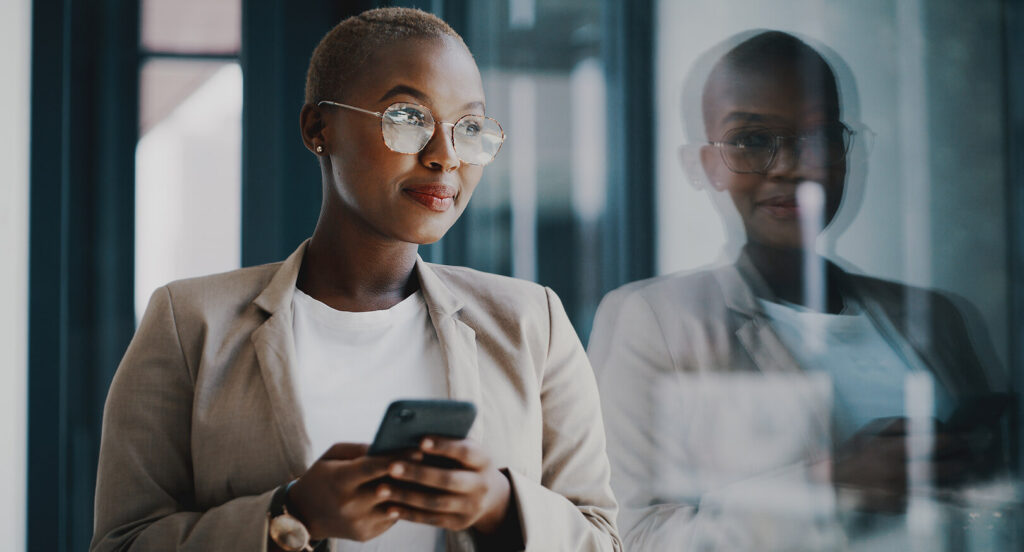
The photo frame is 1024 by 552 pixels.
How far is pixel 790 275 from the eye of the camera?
135cm

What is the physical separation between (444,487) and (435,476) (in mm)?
19

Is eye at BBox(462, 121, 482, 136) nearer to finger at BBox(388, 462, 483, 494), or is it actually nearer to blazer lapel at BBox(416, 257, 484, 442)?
blazer lapel at BBox(416, 257, 484, 442)

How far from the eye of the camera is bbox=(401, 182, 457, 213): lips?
129cm

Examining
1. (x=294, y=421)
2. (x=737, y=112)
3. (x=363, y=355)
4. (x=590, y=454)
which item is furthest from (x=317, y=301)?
(x=737, y=112)

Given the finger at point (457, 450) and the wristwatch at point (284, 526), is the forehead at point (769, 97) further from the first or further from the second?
the wristwatch at point (284, 526)

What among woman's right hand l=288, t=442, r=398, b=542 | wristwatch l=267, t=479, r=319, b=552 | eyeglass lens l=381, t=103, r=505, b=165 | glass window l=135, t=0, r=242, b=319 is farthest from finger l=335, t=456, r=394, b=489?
glass window l=135, t=0, r=242, b=319

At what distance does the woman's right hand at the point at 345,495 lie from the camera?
1.06m

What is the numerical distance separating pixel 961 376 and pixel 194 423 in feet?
3.58

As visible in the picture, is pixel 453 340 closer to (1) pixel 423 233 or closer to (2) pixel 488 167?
(1) pixel 423 233

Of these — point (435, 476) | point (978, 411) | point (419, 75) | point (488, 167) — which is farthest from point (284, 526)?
point (488, 167)

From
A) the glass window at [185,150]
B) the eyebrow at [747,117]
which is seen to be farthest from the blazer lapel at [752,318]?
the glass window at [185,150]

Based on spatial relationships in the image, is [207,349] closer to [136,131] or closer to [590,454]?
[590,454]

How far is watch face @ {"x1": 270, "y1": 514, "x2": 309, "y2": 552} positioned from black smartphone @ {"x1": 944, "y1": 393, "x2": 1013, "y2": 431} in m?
0.89

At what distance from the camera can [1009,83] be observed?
1078 mm
